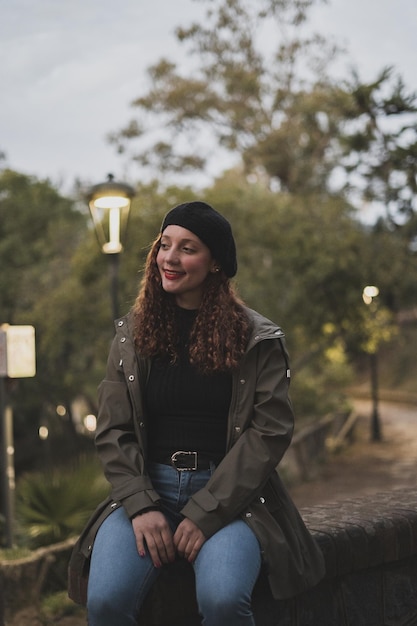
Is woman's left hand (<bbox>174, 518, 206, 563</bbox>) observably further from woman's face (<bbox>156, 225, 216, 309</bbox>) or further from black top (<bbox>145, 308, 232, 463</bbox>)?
woman's face (<bbox>156, 225, 216, 309</bbox>)

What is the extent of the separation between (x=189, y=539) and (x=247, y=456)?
0.29m

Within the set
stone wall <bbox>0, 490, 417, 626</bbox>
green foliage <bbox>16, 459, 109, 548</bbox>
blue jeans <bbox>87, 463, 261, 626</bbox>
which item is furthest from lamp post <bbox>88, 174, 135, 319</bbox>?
blue jeans <bbox>87, 463, 261, 626</bbox>

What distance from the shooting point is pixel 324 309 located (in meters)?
17.6

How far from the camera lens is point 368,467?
21.4m

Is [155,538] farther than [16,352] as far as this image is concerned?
No

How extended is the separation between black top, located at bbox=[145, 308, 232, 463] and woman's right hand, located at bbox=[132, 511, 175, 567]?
0.26 m

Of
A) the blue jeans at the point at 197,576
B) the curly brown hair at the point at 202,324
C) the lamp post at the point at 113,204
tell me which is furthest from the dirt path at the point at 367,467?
the blue jeans at the point at 197,576

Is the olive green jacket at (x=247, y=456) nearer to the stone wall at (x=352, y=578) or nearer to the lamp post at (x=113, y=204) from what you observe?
the stone wall at (x=352, y=578)

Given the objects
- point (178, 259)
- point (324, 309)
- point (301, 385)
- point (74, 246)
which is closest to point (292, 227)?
point (324, 309)

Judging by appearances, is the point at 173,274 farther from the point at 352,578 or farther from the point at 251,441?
the point at 352,578

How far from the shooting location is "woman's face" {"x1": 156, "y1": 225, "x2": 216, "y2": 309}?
2.72 meters

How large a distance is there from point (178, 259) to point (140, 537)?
0.86 metres

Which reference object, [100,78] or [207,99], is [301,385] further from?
[100,78]

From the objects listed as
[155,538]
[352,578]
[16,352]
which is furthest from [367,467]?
[155,538]
